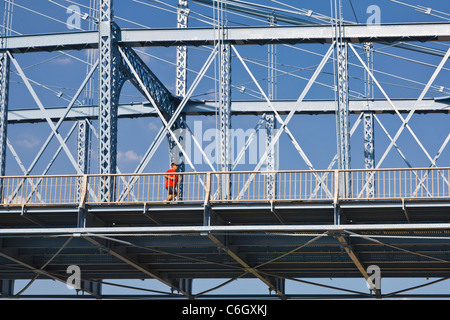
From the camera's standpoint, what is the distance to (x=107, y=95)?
3581 cm

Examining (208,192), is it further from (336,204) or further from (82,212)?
(82,212)

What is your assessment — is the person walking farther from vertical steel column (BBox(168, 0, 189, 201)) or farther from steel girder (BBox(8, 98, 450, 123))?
steel girder (BBox(8, 98, 450, 123))

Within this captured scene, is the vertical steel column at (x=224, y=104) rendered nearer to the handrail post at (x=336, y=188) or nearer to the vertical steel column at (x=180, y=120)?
the handrail post at (x=336, y=188)

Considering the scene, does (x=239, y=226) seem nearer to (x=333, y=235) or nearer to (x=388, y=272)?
(x=333, y=235)

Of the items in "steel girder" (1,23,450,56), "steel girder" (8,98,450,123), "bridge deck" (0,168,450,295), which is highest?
"steel girder" (8,98,450,123)

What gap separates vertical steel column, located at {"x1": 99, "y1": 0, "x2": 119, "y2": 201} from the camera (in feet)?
115

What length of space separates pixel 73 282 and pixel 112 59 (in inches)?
373

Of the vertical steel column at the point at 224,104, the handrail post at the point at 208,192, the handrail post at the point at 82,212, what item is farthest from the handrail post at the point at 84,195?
the vertical steel column at the point at 224,104

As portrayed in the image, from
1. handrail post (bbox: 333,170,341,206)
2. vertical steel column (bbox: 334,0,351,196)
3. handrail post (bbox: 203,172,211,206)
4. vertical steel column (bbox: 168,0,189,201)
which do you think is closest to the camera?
handrail post (bbox: 333,170,341,206)

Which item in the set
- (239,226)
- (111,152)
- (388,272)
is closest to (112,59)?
(111,152)

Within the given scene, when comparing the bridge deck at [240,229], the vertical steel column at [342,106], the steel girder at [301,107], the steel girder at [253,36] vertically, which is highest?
the steel girder at [301,107]

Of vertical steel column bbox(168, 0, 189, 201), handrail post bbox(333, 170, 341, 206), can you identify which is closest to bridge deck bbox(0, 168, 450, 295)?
handrail post bbox(333, 170, 341, 206)

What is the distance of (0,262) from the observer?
34.8m

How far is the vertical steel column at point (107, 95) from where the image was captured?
3506cm
